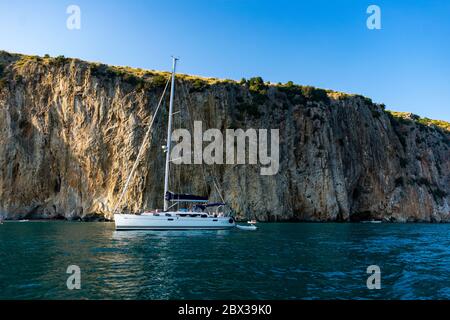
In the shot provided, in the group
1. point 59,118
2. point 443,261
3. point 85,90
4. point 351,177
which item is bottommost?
point 443,261

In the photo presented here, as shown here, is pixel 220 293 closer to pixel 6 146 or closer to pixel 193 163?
pixel 193 163

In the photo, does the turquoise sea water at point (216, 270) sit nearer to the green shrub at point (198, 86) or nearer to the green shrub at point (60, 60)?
the green shrub at point (198, 86)

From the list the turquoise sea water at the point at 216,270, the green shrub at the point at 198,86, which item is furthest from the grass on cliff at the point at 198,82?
the turquoise sea water at the point at 216,270

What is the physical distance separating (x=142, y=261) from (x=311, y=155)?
5919cm

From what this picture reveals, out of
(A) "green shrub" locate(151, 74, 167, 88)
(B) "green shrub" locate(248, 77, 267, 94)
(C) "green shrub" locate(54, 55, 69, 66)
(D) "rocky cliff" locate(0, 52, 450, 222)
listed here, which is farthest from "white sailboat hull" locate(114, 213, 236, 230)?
(C) "green shrub" locate(54, 55, 69, 66)

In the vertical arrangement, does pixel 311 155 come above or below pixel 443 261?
above

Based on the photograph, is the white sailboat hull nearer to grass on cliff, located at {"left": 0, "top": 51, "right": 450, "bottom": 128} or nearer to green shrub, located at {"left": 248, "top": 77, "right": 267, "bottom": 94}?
grass on cliff, located at {"left": 0, "top": 51, "right": 450, "bottom": 128}

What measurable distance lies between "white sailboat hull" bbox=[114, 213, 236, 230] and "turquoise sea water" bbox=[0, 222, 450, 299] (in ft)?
A: 25.6

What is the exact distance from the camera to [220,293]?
1528 centimetres

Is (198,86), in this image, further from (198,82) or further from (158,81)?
(158,81)

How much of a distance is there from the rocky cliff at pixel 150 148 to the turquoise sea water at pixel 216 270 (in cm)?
3626
